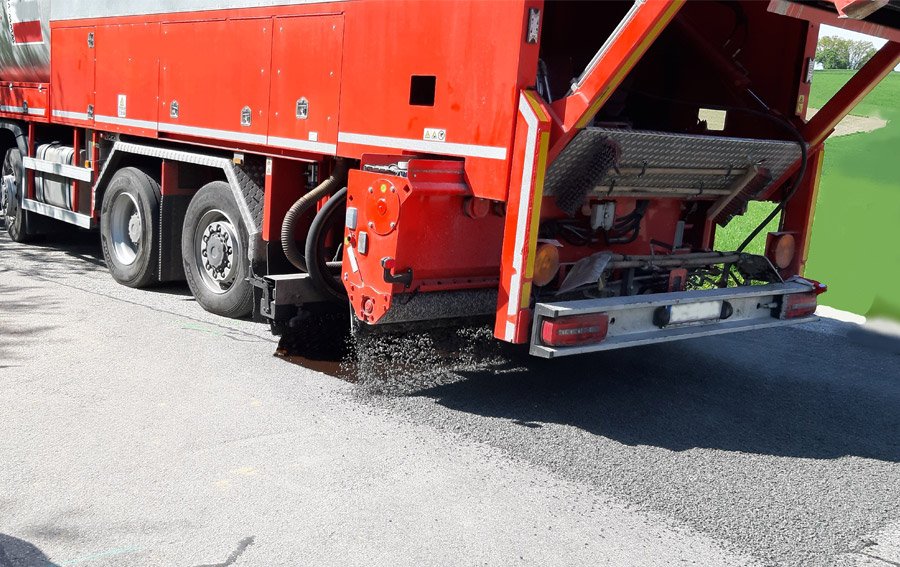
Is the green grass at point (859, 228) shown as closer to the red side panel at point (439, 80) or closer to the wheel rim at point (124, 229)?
the red side panel at point (439, 80)

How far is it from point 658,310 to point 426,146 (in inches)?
67.0

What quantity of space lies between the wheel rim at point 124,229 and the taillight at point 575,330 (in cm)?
501

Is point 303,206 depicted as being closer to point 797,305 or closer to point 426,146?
point 426,146

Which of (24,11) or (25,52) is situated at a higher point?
(24,11)

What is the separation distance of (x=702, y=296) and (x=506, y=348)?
1730 millimetres

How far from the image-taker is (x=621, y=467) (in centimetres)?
459

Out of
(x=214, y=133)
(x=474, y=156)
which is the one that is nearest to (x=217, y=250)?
(x=214, y=133)

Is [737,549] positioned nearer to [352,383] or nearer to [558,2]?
[352,383]

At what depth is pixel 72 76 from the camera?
9.18m

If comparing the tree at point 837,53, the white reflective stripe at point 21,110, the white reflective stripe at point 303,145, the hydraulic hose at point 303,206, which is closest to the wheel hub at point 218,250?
the hydraulic hose at point 303,206

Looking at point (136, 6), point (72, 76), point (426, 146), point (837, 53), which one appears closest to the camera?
point (426, 146)

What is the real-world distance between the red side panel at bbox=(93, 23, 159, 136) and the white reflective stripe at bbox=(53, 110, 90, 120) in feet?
0.98

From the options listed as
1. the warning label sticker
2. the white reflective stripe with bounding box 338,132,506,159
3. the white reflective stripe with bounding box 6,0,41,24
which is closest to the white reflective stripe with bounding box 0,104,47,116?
the white reflective stripe with bounding box 6,0,41,24

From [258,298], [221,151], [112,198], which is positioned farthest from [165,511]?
[112,198]
